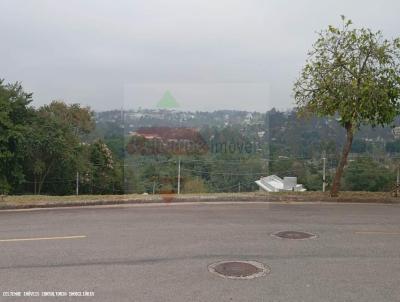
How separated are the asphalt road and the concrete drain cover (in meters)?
0.15

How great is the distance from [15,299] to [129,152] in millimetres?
19383

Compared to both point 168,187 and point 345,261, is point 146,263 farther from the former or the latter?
point 168,187

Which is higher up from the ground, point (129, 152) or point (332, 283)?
point (129, 152)

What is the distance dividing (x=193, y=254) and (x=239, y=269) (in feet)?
3.24

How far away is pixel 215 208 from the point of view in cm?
1105

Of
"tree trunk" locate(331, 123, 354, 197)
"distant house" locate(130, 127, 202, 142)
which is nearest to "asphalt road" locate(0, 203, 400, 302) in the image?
"tree trunk" locate(331, 123, 354, 197)

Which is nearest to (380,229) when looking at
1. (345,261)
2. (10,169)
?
(345,261)

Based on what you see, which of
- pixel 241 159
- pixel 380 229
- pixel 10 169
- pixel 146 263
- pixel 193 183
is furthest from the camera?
pixel 193 183

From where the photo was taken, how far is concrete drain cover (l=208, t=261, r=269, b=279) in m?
5.54

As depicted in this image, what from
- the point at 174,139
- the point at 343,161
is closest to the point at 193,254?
the point at 343,161

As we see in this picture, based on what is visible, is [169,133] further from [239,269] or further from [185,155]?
[239,269]

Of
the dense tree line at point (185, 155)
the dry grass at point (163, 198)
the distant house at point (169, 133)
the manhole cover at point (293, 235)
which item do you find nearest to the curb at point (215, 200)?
the dry grass at point (163, 198)

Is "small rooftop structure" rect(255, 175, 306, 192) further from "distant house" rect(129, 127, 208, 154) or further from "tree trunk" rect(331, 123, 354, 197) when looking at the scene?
"tree trunk" rect(331, 123, 354, 197)

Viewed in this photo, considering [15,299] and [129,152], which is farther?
[129,152]
